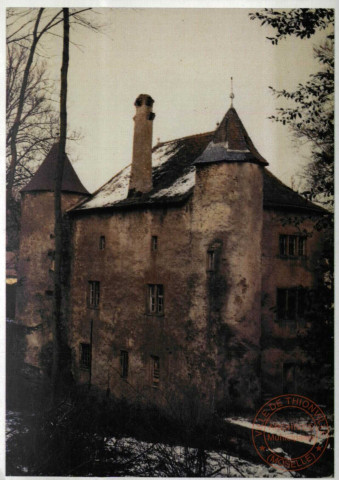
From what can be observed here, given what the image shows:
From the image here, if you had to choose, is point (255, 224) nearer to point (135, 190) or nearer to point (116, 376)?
point (135, 190)

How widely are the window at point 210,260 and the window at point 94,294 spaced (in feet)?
13.0

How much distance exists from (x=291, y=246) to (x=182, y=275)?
284 centimetres

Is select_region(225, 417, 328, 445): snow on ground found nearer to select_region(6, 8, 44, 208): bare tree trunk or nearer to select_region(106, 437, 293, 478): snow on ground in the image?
select_region(106, 437, 293, 478): snow on ground

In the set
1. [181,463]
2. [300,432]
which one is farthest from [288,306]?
[181,463]

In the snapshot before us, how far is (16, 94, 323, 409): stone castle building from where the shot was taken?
42.2 feet

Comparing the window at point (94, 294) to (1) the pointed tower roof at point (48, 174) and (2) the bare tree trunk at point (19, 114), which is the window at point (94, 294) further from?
(2) the bare tree trunk at point (19, 114)

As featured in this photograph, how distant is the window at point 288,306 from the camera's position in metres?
13.3

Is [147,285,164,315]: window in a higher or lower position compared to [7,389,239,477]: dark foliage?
Result: higher

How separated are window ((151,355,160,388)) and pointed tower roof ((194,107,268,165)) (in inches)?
201

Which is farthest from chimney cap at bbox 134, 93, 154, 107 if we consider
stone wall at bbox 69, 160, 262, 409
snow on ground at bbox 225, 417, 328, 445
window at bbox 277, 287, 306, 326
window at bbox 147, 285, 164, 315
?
snow on ground at bbox 225, 417, 328, 445

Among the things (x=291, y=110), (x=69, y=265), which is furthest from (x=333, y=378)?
(x=69, y=265)

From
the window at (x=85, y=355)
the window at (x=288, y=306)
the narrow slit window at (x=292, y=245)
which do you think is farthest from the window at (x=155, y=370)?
the narrow slit window at (x=292, y=245)

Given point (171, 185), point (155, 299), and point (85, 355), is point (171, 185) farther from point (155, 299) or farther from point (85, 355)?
point (85, 355)

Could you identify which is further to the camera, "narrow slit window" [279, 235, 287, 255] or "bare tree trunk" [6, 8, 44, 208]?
"narrow slit window" [279, 235, 287, 255]
